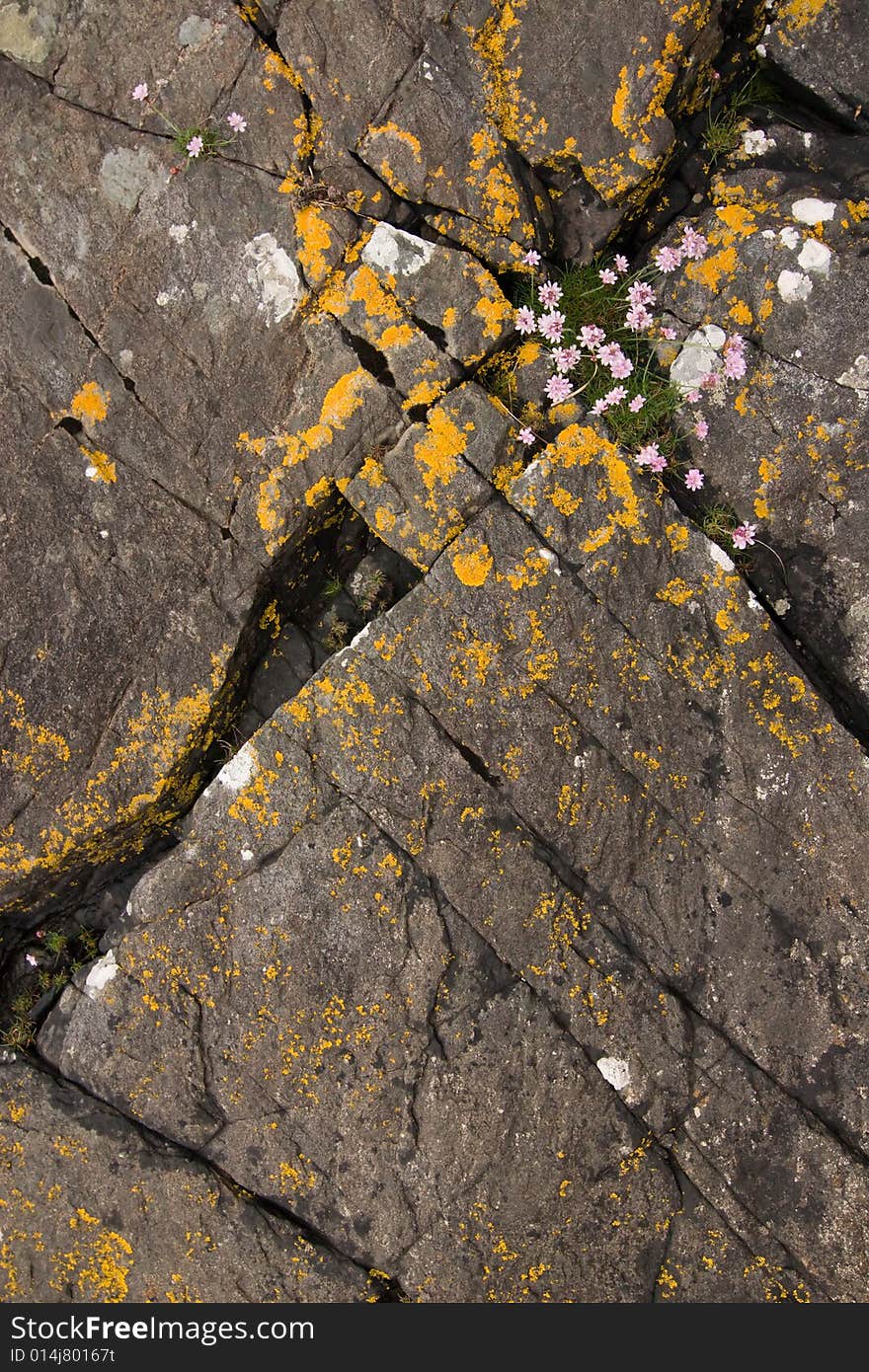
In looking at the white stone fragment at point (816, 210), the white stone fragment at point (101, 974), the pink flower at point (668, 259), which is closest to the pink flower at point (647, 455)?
the pink flower at point (668, 259)

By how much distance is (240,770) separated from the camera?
4.50 meters

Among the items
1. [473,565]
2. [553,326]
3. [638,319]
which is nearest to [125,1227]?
[473,565]

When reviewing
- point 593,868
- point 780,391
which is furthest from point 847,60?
point 593,868

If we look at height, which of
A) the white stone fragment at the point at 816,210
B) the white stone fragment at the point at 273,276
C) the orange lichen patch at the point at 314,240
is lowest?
the white stone fragment at the point at 273,276

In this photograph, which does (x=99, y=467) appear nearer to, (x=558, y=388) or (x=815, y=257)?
(x=558, y=388)

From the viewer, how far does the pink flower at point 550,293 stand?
15.0ft

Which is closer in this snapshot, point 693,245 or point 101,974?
point 101,974

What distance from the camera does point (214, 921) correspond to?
4.49 m

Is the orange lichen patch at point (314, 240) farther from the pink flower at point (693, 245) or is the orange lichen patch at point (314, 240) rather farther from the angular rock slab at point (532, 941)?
the pink flower at point (693, 245)

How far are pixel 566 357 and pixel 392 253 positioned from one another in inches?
40.8

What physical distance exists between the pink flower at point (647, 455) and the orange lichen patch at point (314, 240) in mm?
1861

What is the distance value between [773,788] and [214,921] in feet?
9.73

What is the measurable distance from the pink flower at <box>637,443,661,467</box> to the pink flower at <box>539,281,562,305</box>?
908mm

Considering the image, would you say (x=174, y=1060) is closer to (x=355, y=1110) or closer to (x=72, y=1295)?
(x=355, y=1110)
